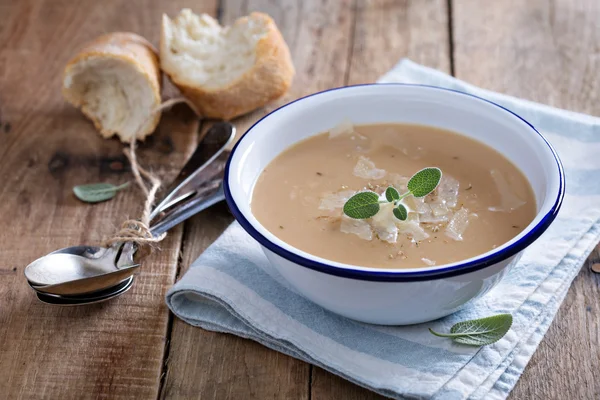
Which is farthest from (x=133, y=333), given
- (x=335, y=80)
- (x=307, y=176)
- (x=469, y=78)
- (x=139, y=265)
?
(x=469, y=78)

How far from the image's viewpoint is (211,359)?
1735 millimetres

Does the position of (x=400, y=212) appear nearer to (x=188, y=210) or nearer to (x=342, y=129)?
(x=342, y=129)

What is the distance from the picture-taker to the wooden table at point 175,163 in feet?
Result: 5.55

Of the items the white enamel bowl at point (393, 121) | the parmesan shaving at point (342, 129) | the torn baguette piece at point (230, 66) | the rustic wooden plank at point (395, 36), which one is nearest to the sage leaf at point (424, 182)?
the white enamel bowl at point (393, 121)

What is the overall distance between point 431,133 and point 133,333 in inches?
36.6

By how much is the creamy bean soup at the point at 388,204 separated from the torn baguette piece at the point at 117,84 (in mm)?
697

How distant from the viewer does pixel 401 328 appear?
5.63 ft

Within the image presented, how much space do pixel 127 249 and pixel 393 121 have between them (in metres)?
0.79

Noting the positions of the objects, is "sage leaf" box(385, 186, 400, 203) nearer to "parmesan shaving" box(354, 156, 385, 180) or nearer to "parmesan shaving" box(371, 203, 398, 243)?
"parmesan shaving" box(371, 203, 398, 243)

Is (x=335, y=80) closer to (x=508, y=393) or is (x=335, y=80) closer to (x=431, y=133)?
(x=431, y=133)

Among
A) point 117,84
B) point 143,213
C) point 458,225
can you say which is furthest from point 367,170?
point 117,84

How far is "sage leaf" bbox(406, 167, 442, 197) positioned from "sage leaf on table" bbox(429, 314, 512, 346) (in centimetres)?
30

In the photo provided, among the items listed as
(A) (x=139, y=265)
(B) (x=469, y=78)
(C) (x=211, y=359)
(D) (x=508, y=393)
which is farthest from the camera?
(B) (x=469, y=78)

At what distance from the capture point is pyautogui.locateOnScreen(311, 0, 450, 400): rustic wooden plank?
9.33 feet
